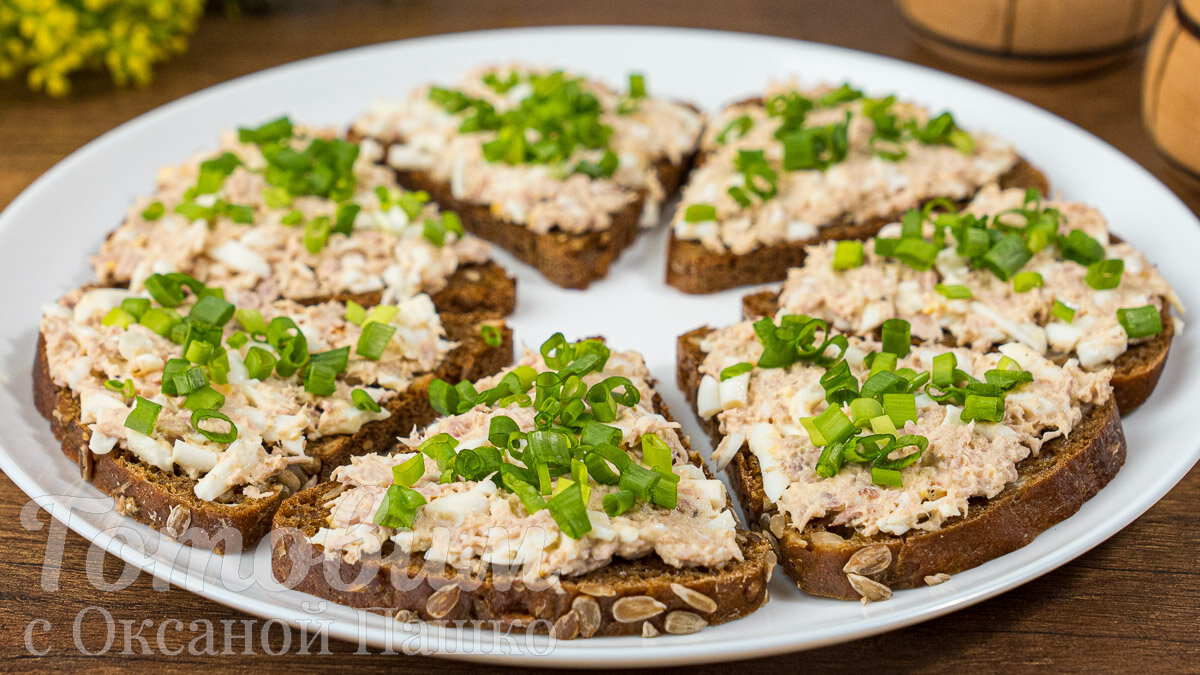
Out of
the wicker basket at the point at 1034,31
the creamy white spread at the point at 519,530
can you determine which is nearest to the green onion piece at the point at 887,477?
the creamy white spread at the point at 519,530

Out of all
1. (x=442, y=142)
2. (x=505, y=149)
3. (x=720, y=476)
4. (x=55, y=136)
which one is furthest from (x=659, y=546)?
(x=55, y=136)

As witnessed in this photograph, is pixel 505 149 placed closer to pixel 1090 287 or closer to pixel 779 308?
pixel 779 308

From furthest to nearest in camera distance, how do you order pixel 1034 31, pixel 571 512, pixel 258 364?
1. pixel 1034 31
2. pixel 258 364
3. pixel 571 512

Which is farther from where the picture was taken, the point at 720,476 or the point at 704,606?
the point at 720,476

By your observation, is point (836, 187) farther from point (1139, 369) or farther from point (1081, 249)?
point (1139, 369)

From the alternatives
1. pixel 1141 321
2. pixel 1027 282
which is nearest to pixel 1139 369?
pixel 1141 321
